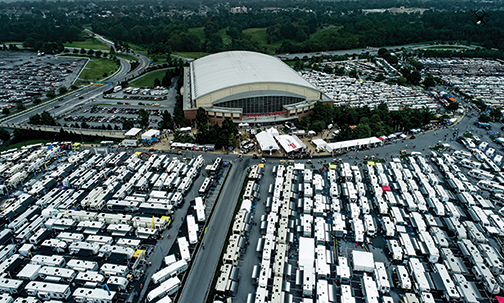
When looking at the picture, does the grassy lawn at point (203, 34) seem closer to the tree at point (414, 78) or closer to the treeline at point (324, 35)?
the treeline at point (324, 35)

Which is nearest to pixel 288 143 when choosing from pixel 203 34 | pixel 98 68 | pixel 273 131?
pixel 273 131

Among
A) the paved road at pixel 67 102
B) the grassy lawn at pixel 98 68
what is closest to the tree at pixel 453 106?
the paved road at pixel 67 102

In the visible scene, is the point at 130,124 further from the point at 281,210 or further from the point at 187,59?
the point at 187,59

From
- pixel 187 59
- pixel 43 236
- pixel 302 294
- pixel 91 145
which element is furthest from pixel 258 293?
pixel 187 59

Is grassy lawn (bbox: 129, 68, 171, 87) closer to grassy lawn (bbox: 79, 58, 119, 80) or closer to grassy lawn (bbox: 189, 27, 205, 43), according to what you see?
grassy lawn (bbox: 79, 58, 119, 80)

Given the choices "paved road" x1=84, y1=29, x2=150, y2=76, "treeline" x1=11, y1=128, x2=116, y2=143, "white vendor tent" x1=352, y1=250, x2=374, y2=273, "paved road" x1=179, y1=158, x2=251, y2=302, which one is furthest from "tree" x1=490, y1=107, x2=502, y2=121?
"paved road" x1=84, y1=29, x2=150, y2=76

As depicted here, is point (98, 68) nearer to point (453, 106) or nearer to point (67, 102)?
point (67, 102)

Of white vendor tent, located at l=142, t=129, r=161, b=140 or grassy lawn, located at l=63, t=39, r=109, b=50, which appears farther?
grassy lawn, located at l=63, t=39, r=109, b=50
